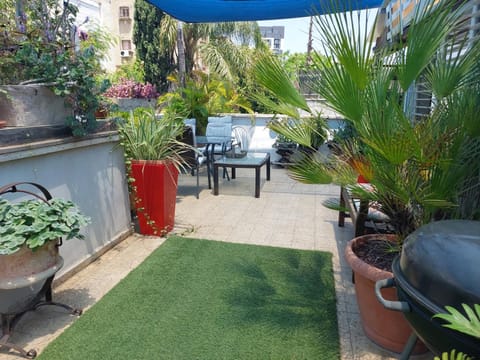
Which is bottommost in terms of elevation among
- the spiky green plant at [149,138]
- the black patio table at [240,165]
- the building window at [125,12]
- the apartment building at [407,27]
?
the black patio table at [240,165]

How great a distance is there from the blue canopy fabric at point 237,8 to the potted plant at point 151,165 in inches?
65.2

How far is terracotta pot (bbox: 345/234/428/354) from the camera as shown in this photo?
175cm

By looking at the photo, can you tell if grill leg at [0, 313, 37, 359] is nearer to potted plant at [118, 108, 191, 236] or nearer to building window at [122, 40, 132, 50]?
potted plant at [118, 108, 191, 236]

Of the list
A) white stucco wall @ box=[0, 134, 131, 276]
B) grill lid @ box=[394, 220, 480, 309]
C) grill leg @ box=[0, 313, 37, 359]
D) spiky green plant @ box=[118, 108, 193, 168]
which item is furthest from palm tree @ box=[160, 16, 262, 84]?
grill lid @ box=[394, 220, 480, 309]

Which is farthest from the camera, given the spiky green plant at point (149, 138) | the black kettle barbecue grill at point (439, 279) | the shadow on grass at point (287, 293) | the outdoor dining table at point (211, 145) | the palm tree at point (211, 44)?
the palm tree at point (211, 44)

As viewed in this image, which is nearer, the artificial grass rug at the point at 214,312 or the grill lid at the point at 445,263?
the grill lid at the point at 445,263

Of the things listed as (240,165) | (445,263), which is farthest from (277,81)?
(240,165)

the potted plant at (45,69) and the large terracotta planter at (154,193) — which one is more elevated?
the potted plant at (45,69)

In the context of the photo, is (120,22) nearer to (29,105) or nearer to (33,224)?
(29,105)

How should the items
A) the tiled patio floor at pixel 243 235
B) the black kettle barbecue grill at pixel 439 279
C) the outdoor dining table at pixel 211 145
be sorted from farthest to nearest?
→ the outdoor dining table at pixel 211 145, the tiled patio floor at pixel 243 235, the black kettle barbecue grill at pixel 439 279

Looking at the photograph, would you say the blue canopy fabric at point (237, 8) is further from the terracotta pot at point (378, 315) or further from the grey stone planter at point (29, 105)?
the terracotta pot at point (378, 315)

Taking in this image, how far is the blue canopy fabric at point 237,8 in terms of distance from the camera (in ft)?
13.4

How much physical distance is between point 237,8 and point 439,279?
4127 mm

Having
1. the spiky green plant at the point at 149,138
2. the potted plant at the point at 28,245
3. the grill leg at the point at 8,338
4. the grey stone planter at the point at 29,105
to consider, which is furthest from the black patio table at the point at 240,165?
the grill leg at the point at 8,338
